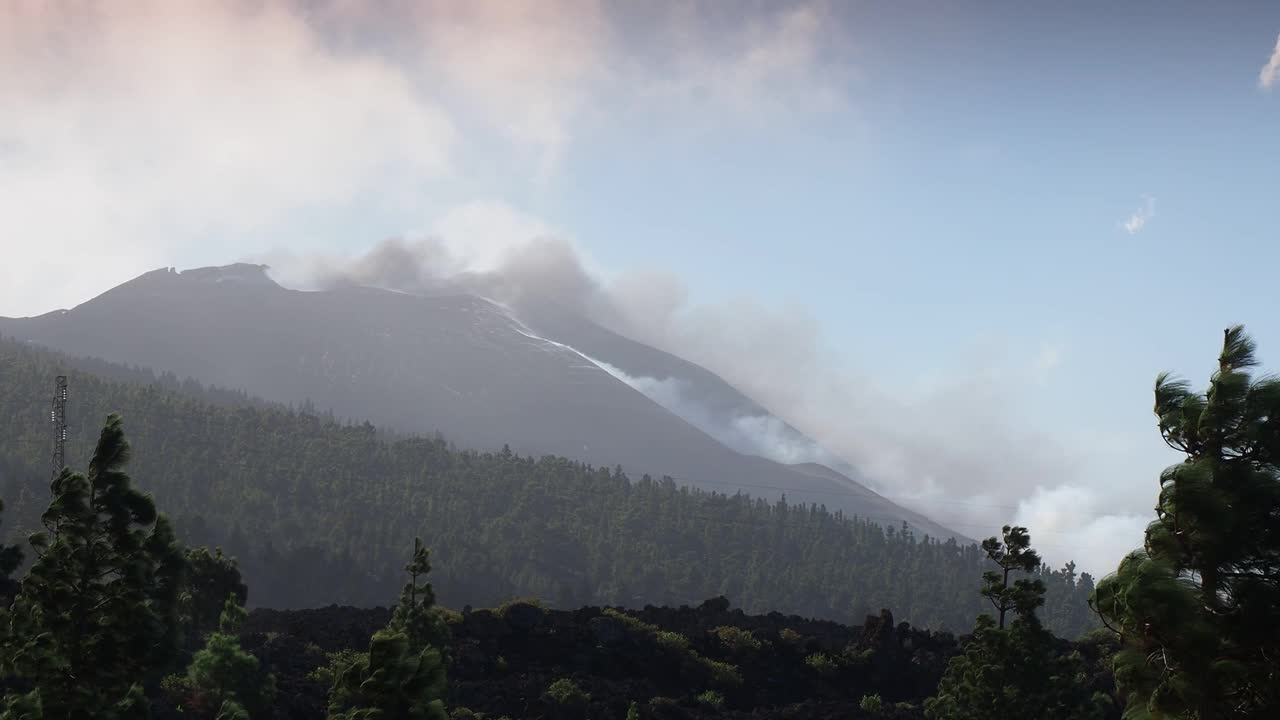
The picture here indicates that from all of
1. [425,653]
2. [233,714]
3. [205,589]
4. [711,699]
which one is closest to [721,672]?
[711,699]

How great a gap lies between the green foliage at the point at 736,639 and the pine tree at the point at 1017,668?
→ 31143mm

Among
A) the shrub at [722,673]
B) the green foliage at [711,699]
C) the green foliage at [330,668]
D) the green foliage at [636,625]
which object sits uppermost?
the green foliage at [636,625]

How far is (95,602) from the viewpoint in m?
20.9

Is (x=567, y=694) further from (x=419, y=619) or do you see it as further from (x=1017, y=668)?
(x=1017, y=668)

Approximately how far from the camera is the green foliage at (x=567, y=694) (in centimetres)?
4608

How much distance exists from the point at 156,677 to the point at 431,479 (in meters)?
155

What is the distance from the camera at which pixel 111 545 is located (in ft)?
70.3

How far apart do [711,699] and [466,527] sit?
4541 inches

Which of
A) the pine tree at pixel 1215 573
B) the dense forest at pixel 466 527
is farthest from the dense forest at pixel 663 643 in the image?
the dense forest at pixel 466 527

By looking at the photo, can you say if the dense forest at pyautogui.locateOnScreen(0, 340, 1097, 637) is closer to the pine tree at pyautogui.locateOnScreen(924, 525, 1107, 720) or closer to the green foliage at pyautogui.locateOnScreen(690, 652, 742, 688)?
the green foliage at pyautogui.locateOnScreen(690, 652, 742, 688)

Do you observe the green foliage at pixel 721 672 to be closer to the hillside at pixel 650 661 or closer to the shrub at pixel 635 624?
the hillside at pixel 650 661

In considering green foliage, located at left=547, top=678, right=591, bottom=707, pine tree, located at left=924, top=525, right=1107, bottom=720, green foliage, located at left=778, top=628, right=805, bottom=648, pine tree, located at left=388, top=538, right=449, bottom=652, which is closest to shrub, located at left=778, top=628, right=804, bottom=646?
green foliage, located at left=778, top=628, right=805, bottom=648

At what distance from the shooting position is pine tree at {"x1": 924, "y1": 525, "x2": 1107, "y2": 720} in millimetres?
27797

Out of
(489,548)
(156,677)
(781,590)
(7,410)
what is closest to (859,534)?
(781,590)
